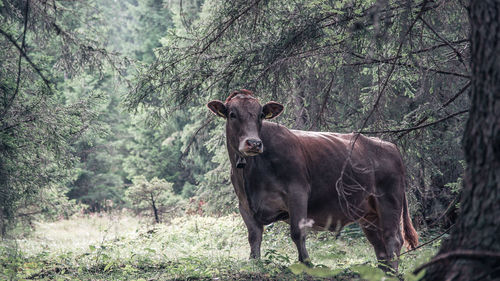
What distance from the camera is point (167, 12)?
1076 inches

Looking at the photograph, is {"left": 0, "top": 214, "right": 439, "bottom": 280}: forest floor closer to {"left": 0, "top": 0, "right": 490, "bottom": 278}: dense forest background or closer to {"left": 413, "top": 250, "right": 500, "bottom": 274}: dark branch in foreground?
{"left": 413, "top": 250, "right": 500, "bottom": 274}: dark branch in foreground

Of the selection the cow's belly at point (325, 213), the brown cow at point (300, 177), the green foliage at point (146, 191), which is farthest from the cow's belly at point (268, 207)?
the green foliage at point (146, 191)

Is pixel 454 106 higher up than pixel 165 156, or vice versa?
pixel 165 156

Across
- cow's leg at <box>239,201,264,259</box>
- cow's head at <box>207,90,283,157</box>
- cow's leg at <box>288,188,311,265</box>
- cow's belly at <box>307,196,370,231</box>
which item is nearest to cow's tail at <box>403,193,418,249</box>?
cow's belly at <box>307,196,370,231</box>

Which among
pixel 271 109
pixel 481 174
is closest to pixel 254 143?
pixel 271 109

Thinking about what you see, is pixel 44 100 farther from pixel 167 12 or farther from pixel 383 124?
pixel 167 12

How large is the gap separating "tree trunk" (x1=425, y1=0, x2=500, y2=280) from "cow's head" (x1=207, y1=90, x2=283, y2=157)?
10.6ft

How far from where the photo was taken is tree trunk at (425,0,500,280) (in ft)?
8.50

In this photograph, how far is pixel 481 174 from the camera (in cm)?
273

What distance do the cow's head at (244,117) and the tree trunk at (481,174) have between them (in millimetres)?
3239

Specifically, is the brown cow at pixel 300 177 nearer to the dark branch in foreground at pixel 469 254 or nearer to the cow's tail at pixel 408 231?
the cow's tail at pixel 408 231

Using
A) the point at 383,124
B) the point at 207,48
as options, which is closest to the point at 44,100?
the point at 207,48

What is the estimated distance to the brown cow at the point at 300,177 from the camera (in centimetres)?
620

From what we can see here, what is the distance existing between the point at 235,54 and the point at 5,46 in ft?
17.1
